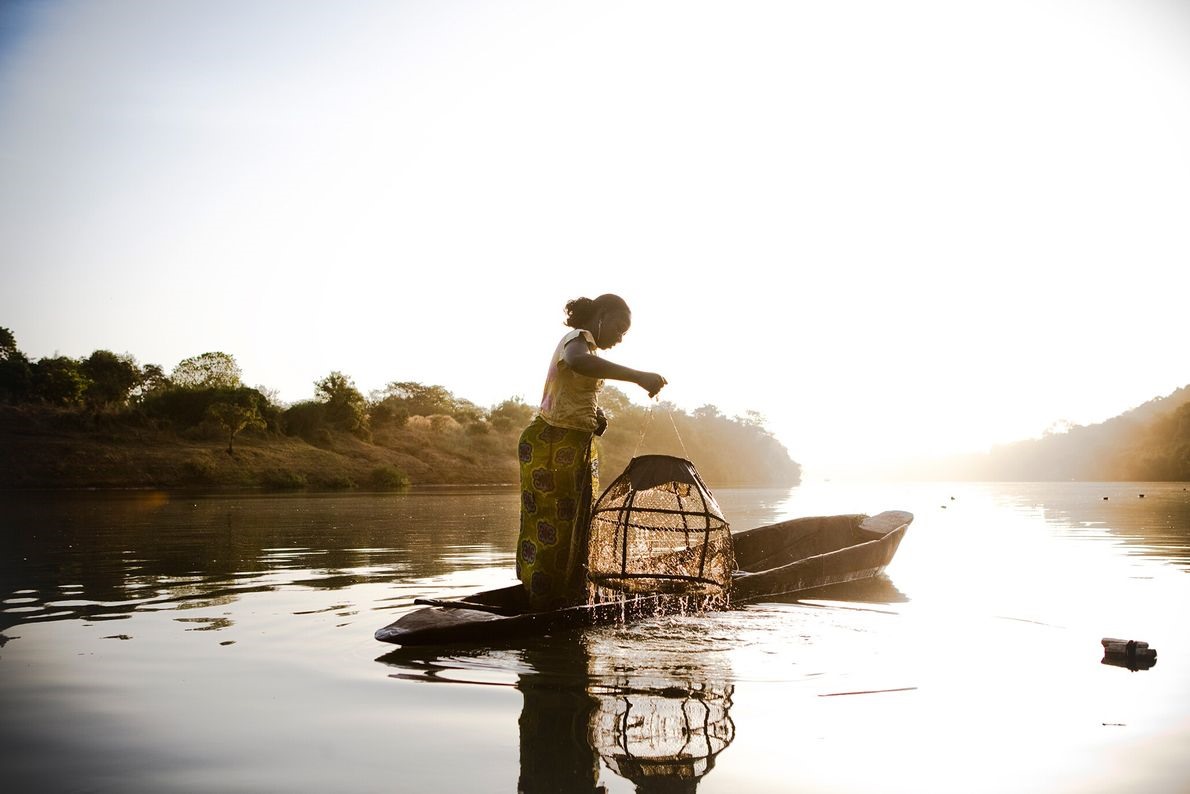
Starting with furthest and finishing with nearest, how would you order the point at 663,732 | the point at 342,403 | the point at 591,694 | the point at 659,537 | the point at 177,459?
the point at 342,403 < the point at 177,459 < the point at 659,537 < the point at 591,694 < the point at 663,732

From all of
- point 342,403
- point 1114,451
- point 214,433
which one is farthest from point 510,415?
point 1114,451

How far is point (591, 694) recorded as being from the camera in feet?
15.0

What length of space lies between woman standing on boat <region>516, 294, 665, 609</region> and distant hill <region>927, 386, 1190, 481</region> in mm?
89207

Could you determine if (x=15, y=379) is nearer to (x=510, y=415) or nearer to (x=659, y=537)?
(x=510, y=415)

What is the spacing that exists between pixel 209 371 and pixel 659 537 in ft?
157

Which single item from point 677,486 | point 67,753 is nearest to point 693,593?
point 677,486

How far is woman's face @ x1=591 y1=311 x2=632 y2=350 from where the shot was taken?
20.5 feet

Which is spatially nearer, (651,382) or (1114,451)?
(651,382)

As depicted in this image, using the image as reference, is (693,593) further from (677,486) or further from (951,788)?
(951,788)

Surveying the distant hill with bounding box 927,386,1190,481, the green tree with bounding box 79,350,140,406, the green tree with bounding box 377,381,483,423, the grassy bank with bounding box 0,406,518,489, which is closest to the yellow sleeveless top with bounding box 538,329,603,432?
the grassy bank with bounding box 0,406,518,489

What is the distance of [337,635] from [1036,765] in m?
4.45

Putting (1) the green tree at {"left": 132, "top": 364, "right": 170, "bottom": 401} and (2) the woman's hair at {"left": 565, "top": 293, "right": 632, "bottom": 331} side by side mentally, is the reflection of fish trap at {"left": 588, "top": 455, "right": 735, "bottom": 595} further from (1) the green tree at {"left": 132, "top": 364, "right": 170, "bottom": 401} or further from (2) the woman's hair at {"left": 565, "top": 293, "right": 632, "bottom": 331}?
(1) the green tree at {"left": 132, "top": 364, "right": 170, "bottom": 401}

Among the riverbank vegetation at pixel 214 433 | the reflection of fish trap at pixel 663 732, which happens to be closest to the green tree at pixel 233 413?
the riverbank vegetation at pixel 214 433

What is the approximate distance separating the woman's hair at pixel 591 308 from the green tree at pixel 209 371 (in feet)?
152
